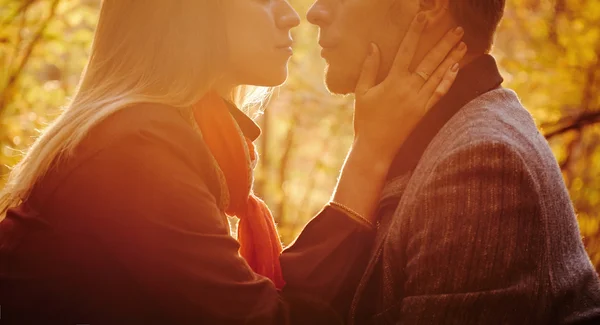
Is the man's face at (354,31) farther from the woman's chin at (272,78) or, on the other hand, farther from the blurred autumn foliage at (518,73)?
the blurred autumn foliage at (518,73)

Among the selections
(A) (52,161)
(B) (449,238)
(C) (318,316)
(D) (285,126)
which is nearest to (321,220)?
(C) (318,316)

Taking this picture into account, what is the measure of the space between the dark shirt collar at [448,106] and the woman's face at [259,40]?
62cm

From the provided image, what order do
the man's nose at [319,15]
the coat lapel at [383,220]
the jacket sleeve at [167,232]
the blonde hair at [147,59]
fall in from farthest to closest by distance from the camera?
1. the man's nose at [319,15]
2. the blonde hair at [147,59]
3. the coat lapel at [383,220]
4. the jacket sleeve at [167,232]

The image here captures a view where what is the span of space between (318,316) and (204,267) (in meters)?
0.40

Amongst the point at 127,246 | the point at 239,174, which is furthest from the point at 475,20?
the point at 127,246

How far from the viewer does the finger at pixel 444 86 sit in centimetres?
246

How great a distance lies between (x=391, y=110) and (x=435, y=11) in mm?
403

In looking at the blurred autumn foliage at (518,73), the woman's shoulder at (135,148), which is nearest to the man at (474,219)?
the woman's shoulder at (135,148)

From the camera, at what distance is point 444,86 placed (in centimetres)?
246

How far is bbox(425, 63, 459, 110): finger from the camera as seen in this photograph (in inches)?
97.0

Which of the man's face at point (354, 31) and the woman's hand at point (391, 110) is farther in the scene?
the man's face at point (354, 31)

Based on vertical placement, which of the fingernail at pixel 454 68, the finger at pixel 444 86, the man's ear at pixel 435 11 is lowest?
the finger at pixel 444 86

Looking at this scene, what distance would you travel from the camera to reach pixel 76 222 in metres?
2.11

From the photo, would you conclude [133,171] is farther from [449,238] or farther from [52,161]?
[449,238]
